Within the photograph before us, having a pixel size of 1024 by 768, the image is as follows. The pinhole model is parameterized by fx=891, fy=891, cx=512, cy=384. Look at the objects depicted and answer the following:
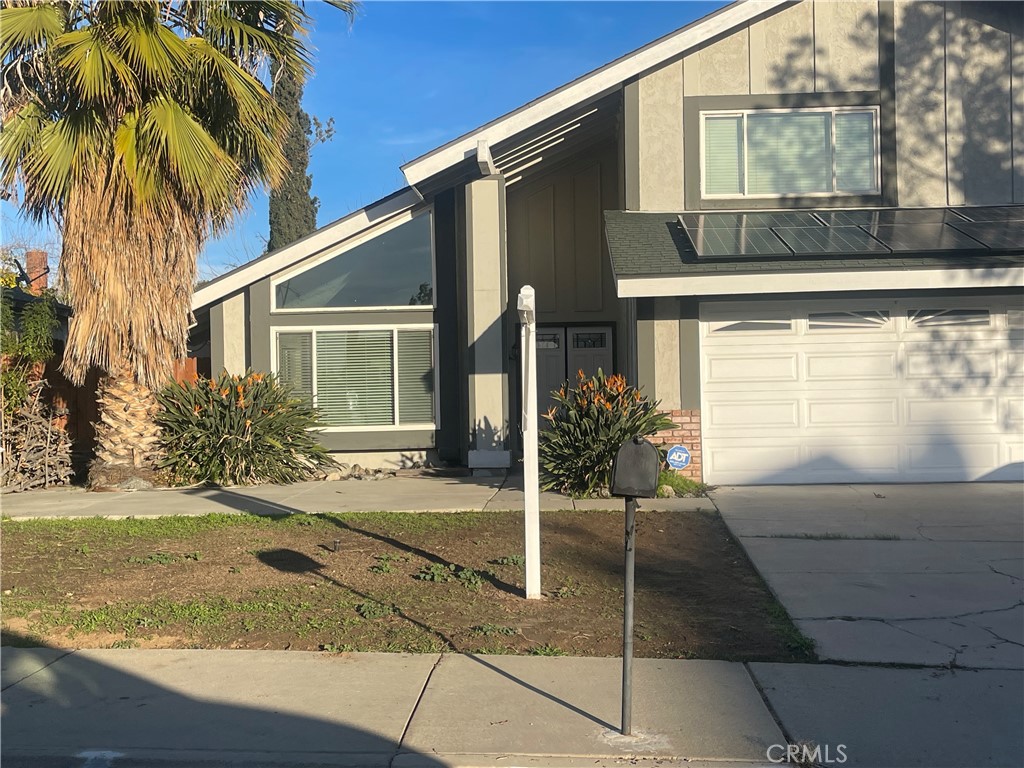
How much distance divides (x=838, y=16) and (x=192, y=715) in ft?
37.6

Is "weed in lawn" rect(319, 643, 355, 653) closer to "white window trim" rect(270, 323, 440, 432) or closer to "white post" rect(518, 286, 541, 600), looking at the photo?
"white post" rect(518, 286, 541, 600)

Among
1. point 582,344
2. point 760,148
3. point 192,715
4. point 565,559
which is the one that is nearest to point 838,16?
point 760,148

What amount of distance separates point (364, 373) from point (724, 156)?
616cm

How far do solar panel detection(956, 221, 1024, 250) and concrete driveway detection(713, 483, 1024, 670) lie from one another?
2.95 m

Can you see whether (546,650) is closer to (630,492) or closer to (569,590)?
(569,590)

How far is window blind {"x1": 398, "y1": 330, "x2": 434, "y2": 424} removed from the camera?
45.2ft

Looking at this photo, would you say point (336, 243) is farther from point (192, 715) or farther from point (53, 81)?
point (192, 715)

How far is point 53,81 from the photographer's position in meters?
10.6

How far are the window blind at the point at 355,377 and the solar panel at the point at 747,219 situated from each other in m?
4.95

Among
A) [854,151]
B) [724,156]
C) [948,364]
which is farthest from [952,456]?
[724,156]

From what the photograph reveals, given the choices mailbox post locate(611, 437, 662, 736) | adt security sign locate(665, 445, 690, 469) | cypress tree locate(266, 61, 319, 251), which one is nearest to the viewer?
mailbox post locate(611, 437, 662, 736)

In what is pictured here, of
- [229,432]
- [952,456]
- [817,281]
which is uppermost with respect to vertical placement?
[817,281]

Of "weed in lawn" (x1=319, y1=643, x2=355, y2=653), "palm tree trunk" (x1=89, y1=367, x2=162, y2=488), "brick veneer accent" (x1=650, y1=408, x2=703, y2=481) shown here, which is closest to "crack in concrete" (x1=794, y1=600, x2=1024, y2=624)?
"weed in lawn" (x1=319, y1=643, x2=355, y2=653)

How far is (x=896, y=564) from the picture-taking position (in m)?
7.62
